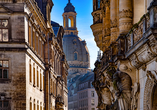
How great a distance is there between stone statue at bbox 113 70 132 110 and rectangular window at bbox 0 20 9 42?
1829 centimetres

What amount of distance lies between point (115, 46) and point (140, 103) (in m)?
5.55

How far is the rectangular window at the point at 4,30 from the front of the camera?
36.2 metres

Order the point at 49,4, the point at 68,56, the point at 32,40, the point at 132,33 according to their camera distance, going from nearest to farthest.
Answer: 1. the point at 132,33
2. the point at 32,40
3. the point at 49,4
4. the point at 68,56

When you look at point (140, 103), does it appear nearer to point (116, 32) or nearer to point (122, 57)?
point (122, 57)

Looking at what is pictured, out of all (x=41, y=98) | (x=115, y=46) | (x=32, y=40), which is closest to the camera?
(x=115, y=46)

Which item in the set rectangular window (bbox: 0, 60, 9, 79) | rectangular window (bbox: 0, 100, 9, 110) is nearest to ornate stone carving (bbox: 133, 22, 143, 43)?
rectangular window (bbox: 0, 100, 9, 110)

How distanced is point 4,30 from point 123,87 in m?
19.0

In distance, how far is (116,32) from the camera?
26.2 m

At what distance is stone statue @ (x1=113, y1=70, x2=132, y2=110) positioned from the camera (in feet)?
65.6

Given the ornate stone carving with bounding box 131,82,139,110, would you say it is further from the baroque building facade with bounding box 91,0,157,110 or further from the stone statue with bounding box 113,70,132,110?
the stone statue with bounding box 113,70,132,110

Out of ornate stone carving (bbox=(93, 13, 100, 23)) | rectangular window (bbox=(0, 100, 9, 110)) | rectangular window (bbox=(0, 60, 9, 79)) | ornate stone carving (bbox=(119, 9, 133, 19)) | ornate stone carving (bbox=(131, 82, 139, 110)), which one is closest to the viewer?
ornate stone carving (bbox=(131, 82, 139, 110))

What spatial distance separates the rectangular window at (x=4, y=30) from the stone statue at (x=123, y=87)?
1829 cm

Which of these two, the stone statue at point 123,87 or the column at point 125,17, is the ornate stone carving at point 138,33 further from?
the column at point 125,17

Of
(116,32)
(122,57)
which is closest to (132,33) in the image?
(122,57)
